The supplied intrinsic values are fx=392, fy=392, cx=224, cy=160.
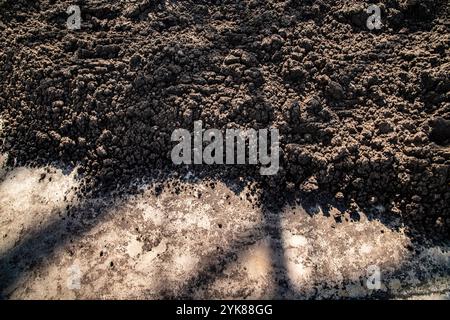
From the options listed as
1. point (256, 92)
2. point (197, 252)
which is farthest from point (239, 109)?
point (197, 252)

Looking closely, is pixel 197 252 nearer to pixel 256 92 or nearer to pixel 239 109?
pixel 239 109

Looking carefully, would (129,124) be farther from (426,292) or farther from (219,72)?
(426,292)

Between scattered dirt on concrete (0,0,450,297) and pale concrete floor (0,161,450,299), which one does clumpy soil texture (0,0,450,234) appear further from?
pale concrete floor (0,161,450,299)

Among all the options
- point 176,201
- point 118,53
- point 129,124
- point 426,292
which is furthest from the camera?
point 118,53

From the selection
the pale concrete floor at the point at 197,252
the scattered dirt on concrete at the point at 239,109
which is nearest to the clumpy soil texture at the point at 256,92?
the scattered dirt on concrete at the point at 239,109

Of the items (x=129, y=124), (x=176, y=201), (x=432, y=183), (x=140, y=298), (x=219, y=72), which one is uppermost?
(x=219, y=72)

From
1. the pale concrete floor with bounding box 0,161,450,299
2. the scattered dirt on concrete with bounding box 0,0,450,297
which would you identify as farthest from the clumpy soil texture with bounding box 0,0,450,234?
the pale concrete floor with bounding box 0,161,450,299

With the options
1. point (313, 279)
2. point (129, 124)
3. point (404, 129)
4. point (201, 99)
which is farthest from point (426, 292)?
point (129, 124)

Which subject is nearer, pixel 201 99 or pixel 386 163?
pixel 386 163
